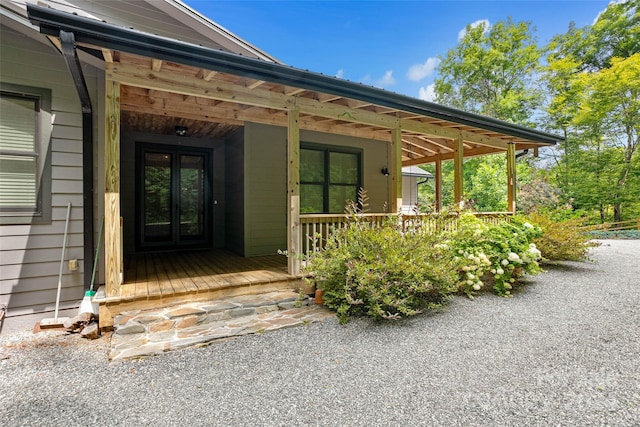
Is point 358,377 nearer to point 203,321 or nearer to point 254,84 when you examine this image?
point 203,321

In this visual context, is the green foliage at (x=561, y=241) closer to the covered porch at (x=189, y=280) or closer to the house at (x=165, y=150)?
the house at (x=165, y=150)

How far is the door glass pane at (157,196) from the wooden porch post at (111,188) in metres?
3.67

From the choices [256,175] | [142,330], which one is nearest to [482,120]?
[256,175]

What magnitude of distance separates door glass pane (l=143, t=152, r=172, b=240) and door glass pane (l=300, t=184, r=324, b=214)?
2982 millimetres

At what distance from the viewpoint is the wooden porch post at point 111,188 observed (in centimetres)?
331

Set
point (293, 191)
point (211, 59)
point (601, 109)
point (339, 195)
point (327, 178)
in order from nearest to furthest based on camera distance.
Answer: point (211, 59)
point (293, 191)
point (327, 178)
point (339, 195)
point (601, 109)

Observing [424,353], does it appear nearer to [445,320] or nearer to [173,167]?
[445,320]

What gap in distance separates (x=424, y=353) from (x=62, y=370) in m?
3.17

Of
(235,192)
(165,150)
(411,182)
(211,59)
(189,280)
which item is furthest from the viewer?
(411,182)

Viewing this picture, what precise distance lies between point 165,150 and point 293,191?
4.03 m

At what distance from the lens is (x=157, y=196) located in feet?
22.4

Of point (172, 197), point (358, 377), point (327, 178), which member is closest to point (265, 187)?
point (327, 178)

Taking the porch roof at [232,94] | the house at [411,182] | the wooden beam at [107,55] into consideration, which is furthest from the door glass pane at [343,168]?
the house at [411,182]

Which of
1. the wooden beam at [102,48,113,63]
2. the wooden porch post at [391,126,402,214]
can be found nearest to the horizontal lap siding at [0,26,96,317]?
the wooden beam at [102,48,113,63]
